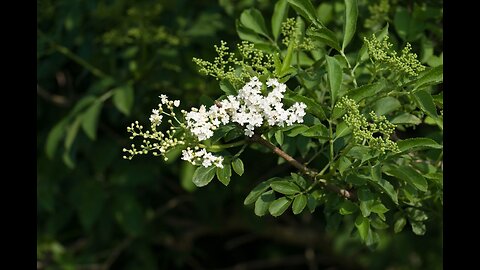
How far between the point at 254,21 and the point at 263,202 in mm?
502

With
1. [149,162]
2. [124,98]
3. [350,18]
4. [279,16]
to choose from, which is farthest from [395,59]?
[149,162]

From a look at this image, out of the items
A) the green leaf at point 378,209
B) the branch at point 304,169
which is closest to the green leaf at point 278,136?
the branch at point 304,169

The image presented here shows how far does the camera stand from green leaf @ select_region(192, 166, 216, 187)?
146cm

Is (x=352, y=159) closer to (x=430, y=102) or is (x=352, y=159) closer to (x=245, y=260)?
(x=430, y=102)

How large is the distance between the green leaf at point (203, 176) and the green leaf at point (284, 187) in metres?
0.13

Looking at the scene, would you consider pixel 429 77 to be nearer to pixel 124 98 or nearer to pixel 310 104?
pixel 310 104

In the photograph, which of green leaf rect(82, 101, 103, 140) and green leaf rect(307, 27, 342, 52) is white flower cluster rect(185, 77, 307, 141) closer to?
green leaf rect(307, 27, 342, 52)

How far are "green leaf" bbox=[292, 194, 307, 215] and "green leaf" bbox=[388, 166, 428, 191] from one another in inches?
7.0

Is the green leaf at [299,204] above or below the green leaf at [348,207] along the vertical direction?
above

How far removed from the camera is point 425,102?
5.05 ft

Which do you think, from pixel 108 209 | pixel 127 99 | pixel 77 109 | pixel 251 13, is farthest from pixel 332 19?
pixel 108 209

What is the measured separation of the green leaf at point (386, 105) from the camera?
168cm

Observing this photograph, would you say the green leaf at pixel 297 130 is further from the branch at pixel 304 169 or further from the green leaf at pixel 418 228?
the green leaf at pixel 418 228

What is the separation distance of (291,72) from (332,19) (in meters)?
0.79
